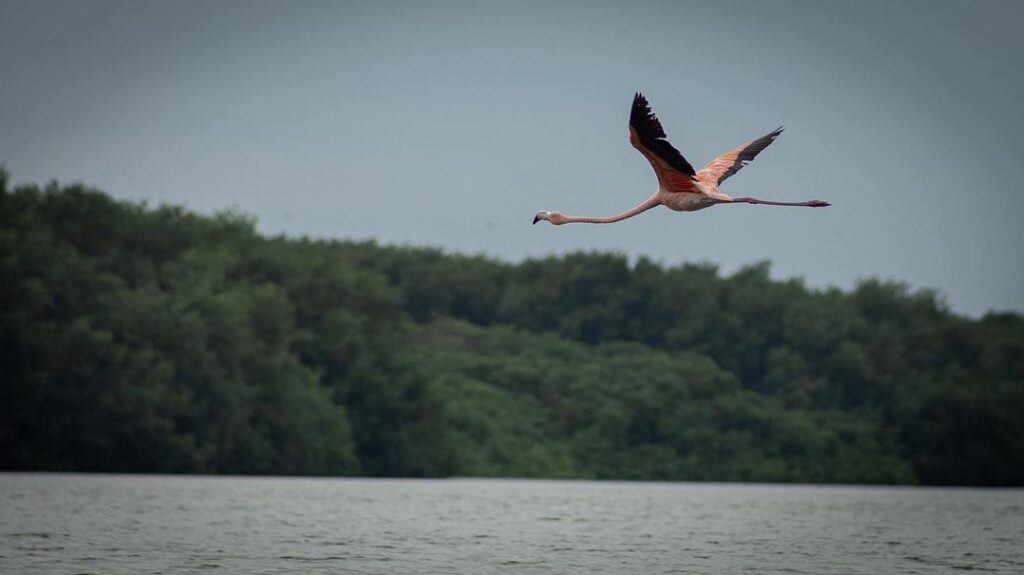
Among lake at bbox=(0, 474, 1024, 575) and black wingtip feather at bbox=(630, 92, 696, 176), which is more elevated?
black wingtip feather at bbox=(630, 92, 696, 176)

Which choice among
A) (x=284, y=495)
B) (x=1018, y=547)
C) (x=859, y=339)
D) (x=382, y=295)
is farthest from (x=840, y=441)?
(x=1018, y=547)

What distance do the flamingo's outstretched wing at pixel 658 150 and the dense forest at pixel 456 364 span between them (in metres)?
42.5

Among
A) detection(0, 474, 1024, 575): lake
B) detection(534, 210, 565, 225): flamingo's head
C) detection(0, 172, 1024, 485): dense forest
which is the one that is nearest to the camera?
detection(534, 210, 565, 225): flamingo's head

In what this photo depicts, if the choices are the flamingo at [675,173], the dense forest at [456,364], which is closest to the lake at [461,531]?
the dense forest at [456,364]

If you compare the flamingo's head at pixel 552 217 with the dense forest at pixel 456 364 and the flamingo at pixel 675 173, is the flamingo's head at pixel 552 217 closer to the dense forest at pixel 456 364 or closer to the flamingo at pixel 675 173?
the flamingo at pixel 675 173

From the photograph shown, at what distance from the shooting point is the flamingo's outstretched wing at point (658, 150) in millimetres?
22281

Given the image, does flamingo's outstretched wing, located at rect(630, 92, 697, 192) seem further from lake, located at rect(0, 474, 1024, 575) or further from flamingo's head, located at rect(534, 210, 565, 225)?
lake, located at rect(0, 474, 1024, 575)

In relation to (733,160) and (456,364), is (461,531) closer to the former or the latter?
(733,160)

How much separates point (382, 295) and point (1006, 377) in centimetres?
3443

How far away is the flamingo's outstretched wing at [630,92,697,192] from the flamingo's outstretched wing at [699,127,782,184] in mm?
664

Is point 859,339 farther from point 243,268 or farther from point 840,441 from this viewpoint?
point 243,268

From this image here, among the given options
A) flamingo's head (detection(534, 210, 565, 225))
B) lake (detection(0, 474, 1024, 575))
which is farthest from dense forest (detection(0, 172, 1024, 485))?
flamingo's head (detection(534, 210, 565, 225))

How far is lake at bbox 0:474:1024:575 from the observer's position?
30312 mm

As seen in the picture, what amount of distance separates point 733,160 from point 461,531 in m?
15.9
